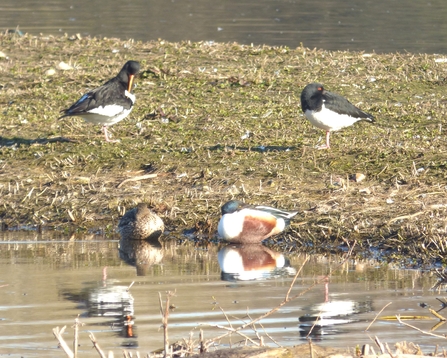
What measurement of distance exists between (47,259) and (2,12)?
23.9 metres

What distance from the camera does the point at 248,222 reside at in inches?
317

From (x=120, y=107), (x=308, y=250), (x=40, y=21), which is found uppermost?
(x=40, y=21)

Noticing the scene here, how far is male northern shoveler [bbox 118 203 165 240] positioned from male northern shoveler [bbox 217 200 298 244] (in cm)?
65

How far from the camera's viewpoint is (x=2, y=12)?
1193 inches

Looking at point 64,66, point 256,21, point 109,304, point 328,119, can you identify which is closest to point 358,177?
point 328,119

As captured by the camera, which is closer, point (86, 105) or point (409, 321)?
point (409, 321)

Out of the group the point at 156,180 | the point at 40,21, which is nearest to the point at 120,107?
the point at 156,180

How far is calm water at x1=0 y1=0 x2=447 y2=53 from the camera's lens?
23312 mm

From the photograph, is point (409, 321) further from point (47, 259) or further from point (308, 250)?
point (47, 259)

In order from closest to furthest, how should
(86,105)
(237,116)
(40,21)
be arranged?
(86,105), (237,116), (40,21)

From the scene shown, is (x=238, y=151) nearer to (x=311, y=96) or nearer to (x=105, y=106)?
(x=311, y=96)

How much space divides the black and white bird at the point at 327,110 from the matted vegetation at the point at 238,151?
287mm

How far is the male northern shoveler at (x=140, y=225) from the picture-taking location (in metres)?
8.36

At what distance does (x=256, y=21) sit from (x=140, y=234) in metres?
20.7
